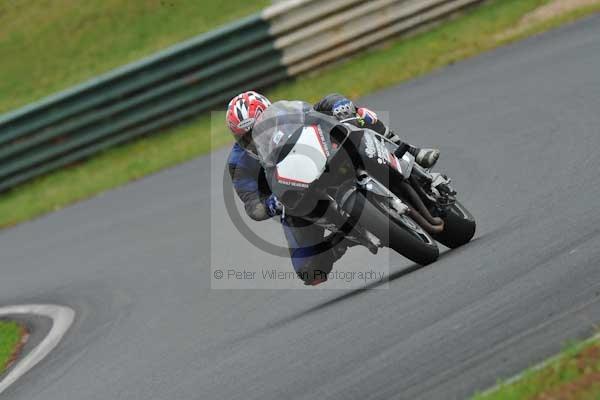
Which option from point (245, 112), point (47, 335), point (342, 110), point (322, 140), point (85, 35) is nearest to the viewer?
point (322, 140)

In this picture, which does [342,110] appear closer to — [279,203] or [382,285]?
[279,203]

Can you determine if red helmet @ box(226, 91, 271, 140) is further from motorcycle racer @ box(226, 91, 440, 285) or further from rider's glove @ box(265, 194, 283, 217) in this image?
rider's glove @ box(265, 194, 283, 217)

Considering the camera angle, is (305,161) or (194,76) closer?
(305,161)

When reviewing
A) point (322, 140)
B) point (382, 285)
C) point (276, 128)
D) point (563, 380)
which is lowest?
point (563, 380)

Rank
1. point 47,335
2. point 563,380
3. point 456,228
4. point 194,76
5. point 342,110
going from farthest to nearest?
point 194,76 → point 47,335 → point 456,228 → point 342,110 → point 563,380

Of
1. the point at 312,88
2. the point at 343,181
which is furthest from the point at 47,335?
the point at 312,88

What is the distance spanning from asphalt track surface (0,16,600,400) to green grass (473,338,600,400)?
20cm

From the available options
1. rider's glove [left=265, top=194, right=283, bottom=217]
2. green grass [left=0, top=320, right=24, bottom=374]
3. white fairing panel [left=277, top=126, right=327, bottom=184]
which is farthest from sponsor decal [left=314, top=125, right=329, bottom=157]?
green grass [left=0, top=320, right=24, bottom=374]

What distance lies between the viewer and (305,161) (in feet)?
21.0

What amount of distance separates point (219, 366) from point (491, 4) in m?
9.55

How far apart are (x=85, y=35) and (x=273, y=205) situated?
36.6ft

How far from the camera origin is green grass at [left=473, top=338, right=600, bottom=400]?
421cm

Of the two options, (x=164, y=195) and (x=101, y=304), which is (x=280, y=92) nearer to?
(x=164, y=195)

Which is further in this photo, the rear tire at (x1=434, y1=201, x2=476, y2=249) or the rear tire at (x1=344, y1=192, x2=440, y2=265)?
the rear tire at (x1=434, y1=201, x2=476, y2=249)
